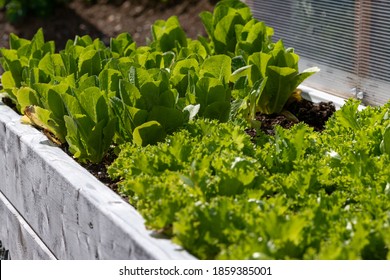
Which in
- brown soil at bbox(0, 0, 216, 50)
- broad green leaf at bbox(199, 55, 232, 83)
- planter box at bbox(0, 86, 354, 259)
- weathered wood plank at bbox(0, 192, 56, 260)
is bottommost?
brown soil at bbox(0, 0, 216, 50)

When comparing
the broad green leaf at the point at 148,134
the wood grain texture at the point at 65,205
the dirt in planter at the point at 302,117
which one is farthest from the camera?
the dirt in planter at the point at 302,117

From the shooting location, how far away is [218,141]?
328 cm

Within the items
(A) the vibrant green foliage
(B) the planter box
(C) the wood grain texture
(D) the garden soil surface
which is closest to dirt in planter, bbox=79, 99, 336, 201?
(B) the planter box

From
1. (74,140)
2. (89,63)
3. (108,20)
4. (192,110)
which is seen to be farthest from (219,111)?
(108,20)

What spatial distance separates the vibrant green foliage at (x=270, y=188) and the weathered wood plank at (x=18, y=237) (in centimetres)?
62

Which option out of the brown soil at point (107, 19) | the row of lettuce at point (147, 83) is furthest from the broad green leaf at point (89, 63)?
the brown soil at point (107, 19)

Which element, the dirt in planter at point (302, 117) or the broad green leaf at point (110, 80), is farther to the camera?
the dirt in planter at point (302, 117)

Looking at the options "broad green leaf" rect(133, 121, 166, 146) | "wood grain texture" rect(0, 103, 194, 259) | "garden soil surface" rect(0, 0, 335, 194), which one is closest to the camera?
"wood grain texture" rect(0, 103, 194, 259)

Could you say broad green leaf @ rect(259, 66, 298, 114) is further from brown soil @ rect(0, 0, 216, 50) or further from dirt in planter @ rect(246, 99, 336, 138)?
brown soil @ rect(0, 0, 216, 50)

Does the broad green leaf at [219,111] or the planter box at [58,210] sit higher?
the broad green leaf at [219,111]

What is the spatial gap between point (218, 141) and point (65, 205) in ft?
2.34

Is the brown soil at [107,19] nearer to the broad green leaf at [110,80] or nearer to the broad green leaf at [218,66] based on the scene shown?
the broad green leaf at [218,66]

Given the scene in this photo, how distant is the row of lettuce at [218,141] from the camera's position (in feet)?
8.28

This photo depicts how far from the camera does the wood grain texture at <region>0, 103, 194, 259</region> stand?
279 centimetres
